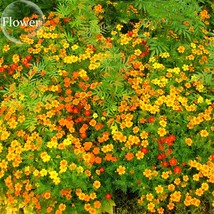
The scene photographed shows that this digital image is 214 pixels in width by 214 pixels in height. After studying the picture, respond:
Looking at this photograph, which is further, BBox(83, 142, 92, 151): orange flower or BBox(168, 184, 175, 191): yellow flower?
BBox(83, 142, 92, 151): orange flower

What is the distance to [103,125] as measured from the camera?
12.6 ft

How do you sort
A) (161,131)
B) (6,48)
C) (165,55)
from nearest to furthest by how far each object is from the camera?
1. (161,131)
2. (165,55)
3. (6,48)

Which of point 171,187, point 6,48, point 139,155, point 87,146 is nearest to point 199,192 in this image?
point 171,187

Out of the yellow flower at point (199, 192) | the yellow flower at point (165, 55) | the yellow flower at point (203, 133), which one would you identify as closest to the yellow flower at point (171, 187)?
the yellow flower at point (199, 192)

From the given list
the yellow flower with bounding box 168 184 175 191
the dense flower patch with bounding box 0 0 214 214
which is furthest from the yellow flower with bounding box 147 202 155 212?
the yellow flower with bounding box 168 184 175 191

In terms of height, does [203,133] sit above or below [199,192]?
above

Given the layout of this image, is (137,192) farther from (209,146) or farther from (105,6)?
(105,6)

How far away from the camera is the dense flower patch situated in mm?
3556

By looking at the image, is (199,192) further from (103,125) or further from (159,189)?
(103,125)

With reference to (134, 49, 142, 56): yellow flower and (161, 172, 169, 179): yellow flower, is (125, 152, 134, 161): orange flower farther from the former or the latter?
(134, 49, 142, 56): yellow flower

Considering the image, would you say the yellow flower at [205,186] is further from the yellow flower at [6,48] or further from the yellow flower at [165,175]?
the yellow flower at [6,48]

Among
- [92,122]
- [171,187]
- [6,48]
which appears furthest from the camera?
[6,48]

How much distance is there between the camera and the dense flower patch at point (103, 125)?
356 centimetres

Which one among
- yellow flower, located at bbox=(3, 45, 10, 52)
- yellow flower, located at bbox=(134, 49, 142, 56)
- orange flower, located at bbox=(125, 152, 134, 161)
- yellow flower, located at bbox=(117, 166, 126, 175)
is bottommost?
yellow flower, located at bbox=(3, 45, 10, 52)
